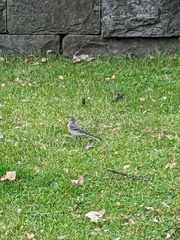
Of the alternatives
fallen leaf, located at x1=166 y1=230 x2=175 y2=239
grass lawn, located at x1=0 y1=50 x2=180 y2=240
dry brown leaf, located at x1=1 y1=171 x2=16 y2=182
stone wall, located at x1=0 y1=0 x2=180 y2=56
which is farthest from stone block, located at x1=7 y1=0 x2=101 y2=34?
fallen leaf, located at x1=166 y1=230 x2=175 y2=239

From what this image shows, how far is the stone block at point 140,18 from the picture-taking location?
7703mm

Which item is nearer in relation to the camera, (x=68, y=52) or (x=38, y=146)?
(x=38, y=146)

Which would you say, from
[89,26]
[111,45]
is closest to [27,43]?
[89,26]

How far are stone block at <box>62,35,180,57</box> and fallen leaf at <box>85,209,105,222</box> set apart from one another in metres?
3.77

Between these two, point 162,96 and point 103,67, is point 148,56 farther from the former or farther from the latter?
point 162,96

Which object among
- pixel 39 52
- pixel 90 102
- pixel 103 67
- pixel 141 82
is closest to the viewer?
pixel 90 102

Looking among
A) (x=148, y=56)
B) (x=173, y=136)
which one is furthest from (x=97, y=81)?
(x=173, y=136)

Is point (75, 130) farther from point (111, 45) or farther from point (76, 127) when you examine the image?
point (111, 45)

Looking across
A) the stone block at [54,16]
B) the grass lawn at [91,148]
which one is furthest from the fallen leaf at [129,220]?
the stone block at [54,16]

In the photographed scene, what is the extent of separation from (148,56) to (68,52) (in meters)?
0.96

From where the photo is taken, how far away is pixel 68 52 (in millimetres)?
7852

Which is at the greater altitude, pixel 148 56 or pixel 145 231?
pixel 148 56

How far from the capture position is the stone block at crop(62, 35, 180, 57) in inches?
308

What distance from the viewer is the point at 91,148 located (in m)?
5.28
